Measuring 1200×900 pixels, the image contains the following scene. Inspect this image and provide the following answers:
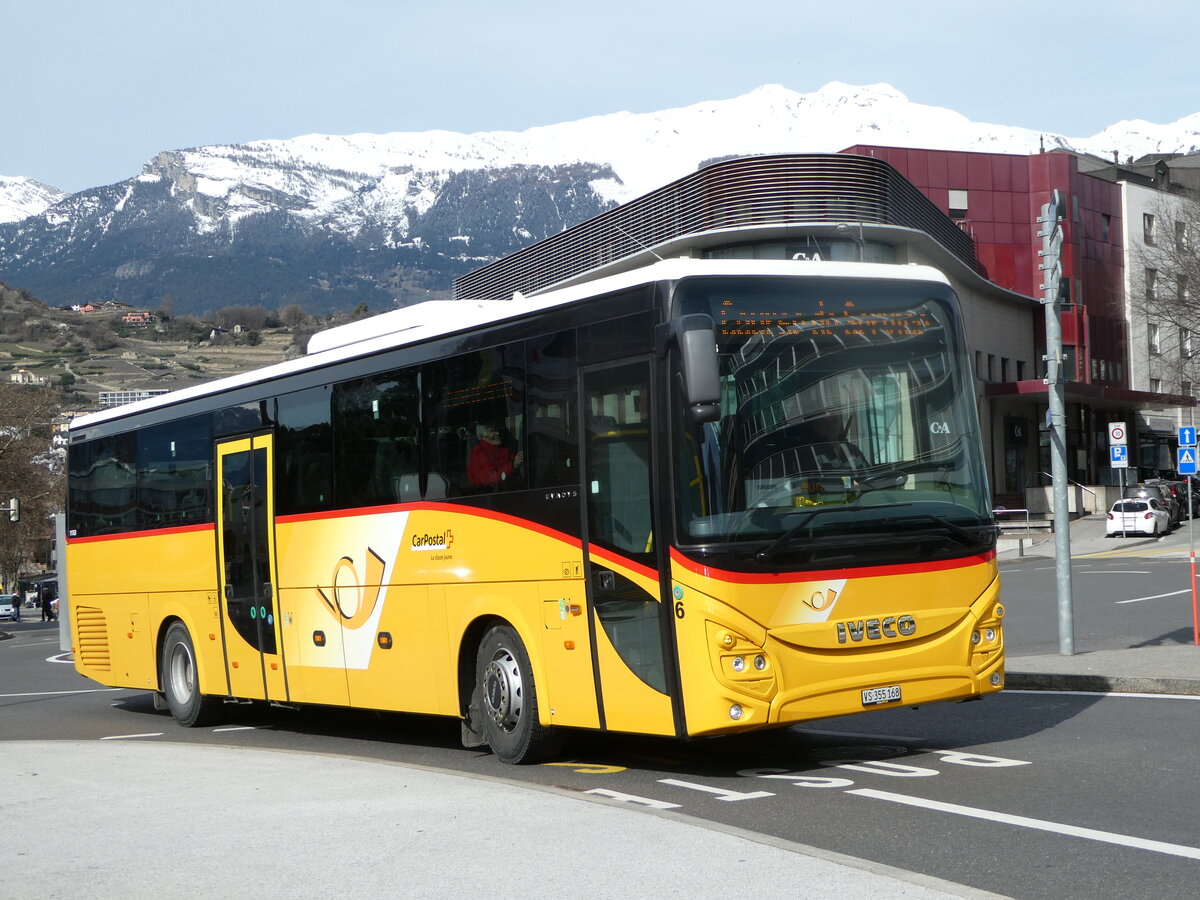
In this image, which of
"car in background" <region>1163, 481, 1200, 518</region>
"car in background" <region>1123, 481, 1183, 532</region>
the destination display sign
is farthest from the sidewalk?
"car in background" <region>1163, 481, 1200, 518</region>

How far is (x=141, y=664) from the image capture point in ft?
53.8

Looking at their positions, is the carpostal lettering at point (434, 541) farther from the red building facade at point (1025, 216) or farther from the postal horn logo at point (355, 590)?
the red building facade at point (1025, 216)

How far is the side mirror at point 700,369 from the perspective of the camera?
28.5 ft

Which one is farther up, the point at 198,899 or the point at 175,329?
the point at 175,329

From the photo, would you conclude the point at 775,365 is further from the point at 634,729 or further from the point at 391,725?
the point at 391,725

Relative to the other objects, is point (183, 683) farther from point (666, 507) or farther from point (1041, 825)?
point (1041, 825)

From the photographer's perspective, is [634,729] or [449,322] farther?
[449,322]

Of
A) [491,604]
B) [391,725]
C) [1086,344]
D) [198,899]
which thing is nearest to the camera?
[198,899]

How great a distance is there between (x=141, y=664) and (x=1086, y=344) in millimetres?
66934

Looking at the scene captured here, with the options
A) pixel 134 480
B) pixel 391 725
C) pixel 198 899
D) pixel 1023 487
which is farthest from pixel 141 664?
pixel 1023 487

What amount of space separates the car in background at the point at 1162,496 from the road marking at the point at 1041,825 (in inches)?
1966

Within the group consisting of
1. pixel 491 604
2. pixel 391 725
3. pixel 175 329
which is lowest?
pixel 391 725

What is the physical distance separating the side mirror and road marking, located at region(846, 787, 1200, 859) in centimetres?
240

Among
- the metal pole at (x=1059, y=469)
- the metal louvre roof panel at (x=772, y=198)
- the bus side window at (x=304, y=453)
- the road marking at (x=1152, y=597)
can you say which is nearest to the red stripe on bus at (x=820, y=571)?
the bus side window at (x=304, y=453)
